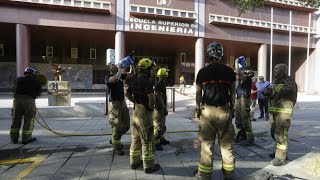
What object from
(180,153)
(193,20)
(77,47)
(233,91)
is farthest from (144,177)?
(77,47)

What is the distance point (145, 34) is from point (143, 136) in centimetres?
2039

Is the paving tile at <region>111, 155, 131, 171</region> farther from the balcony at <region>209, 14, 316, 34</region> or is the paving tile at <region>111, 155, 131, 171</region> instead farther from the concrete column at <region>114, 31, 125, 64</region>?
the balcony at <region>209, 14, 316, 34</region>

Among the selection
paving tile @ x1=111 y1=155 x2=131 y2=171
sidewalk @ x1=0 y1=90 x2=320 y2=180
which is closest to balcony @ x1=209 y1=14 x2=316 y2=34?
sidewalk @ x1=0 y1=90 x2=320 y2=180

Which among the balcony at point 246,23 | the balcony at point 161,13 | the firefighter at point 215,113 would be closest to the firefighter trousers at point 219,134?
the firefighter at point 215,113

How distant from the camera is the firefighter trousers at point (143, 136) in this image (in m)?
4.48

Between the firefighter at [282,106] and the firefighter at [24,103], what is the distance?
5.54 meters

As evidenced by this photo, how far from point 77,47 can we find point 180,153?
26064 mm

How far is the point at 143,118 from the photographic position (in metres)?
4.56

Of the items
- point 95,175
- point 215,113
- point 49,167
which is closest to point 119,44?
point 49,167

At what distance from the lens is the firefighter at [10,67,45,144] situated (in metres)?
6.70

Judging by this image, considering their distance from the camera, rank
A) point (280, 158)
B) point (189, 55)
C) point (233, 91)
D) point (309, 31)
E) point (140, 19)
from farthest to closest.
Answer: point (189, 55)
point (309, 31)
point (140, 19)
point (280, 158)
point (233, 91)

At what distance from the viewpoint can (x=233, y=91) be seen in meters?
4.03

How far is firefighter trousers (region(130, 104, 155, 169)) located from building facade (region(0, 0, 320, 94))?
739 inches

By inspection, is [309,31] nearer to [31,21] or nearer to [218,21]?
[218,21]
